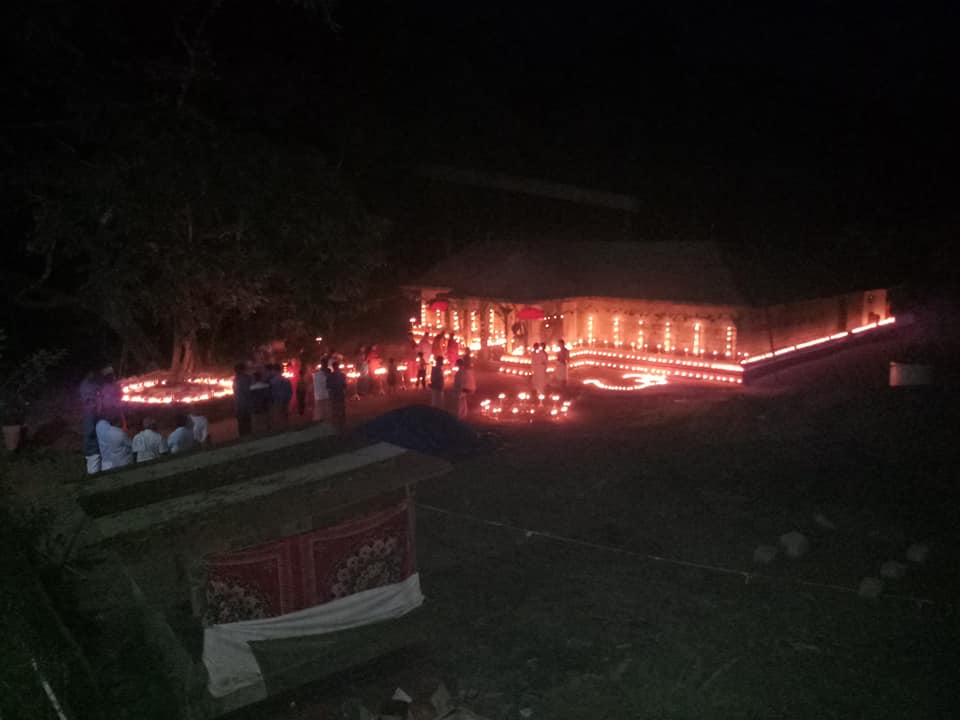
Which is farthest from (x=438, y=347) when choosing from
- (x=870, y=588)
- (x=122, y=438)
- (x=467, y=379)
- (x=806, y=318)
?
(x=870, y=588)

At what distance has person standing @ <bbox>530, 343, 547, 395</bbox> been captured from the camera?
1934cm

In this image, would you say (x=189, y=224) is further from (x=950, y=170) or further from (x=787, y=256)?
(x=950, y=170)

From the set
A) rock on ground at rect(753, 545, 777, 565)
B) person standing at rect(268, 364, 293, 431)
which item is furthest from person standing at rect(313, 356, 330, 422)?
rock on ground at rect(753, 545, 777, 565)

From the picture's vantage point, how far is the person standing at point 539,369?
19344 mm

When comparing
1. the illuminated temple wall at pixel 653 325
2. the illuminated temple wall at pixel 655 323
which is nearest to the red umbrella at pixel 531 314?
the illuminated temple wall at pixel 655 323

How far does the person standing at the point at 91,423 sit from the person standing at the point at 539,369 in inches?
382

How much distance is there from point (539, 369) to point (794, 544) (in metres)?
9.94

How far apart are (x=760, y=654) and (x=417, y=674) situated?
130 inches

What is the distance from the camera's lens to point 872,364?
22906 mm

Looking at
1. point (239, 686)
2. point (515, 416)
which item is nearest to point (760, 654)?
point (239, 686)

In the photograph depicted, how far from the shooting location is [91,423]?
12.7m

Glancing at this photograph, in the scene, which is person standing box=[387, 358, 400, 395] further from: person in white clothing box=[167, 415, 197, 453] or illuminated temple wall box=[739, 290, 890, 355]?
illuminated temple wall box=[739, 290, 890, 355]

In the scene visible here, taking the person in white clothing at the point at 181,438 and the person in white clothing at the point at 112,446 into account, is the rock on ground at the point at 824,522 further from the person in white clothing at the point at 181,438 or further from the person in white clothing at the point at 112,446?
the person in white clothing at the point at 112,446

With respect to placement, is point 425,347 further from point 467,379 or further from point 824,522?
point 824,522
